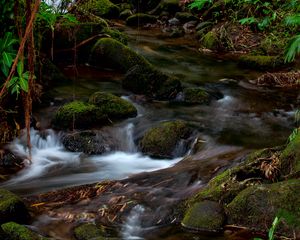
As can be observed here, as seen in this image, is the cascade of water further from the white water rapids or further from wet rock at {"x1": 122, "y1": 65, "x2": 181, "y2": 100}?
wet rock at {"x1": 122, "y1": 65, "x2": 181, "y2": 100}

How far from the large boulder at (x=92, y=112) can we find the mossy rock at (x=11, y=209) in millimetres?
2015

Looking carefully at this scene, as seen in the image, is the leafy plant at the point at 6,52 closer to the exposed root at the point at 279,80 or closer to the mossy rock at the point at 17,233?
the mossy rock at the point at 17,233

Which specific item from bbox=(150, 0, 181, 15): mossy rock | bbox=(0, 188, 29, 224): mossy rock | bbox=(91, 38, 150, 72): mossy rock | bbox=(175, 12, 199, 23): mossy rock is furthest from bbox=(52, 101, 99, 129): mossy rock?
bbox=(150, 0, 181, 15): mossy rock

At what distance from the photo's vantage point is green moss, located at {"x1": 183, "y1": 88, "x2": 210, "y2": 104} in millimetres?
7696

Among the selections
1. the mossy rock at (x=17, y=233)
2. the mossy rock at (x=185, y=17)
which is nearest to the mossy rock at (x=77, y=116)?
the mossy rock at (x=17, y=233)

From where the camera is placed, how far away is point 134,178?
16.5 feet

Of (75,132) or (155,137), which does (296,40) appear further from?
(75,132)

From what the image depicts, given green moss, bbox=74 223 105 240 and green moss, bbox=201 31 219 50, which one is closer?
green moss, bbox=74 223 105 240

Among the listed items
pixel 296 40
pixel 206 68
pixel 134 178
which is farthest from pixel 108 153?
pixel 206 68

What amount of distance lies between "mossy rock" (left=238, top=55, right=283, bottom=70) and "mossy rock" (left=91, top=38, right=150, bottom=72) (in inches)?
96.8

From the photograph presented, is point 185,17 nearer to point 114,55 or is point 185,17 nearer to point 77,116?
point 114,55

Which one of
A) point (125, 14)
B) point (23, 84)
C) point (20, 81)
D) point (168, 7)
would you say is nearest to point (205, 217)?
point (23, 84)

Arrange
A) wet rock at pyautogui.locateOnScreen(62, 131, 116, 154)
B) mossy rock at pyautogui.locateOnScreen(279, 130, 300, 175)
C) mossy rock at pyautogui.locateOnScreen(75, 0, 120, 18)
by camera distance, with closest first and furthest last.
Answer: mossy rock at pyautogui.locateOnScreen(279, 130, 300, 175)
wet rock at pyautogui.locateOnScreen(62, 131, 116, 154)
mossy rock at pyautogui.locateOnScreen(75, 0, 120, 18)

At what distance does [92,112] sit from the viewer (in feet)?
20.9
